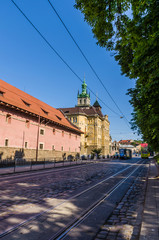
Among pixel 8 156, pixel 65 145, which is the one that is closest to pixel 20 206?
pixel 8 156

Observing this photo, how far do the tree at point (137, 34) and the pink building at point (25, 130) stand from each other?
17.6m

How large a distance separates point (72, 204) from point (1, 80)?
93.1 feet

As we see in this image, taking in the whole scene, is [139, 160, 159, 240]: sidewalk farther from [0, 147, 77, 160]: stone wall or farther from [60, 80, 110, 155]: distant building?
[60, 80, 110, 155]: distant building

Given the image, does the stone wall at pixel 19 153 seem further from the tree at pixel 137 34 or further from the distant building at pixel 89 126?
the distant building at pixel 89 126

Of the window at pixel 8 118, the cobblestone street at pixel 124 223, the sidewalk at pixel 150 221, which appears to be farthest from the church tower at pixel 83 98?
the sidewalk at pixel 150 221

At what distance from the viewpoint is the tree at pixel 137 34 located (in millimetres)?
5074

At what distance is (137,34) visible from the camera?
7.07 m

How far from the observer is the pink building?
23672 mm

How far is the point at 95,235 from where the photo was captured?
155 inches

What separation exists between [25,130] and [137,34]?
927 inches

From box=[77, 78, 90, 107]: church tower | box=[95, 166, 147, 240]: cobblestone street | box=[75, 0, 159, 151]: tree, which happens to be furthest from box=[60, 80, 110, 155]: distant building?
box=[95, 166, 147, 240]: cobblestone street

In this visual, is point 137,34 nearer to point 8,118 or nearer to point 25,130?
point 8,118

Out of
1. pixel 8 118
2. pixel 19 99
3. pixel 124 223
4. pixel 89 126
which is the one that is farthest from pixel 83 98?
pixel 124 223

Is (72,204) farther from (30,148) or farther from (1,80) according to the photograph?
(1,80)
